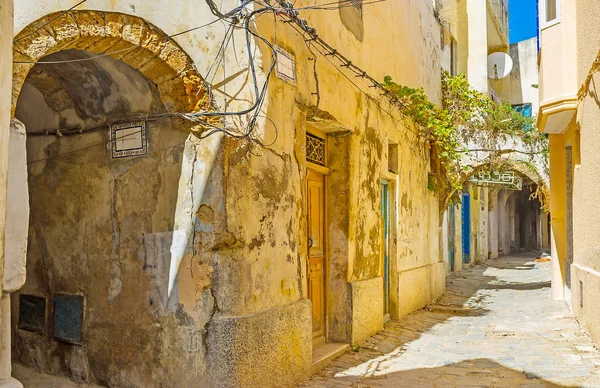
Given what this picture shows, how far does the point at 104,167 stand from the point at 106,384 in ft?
6.18

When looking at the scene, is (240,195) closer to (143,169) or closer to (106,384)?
(143,169)

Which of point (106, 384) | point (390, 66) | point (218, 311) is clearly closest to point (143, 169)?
point (218, 311)

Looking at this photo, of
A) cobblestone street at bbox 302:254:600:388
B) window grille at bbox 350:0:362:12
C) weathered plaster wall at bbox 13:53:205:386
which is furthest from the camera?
window grille at bbox 350:0:362:12

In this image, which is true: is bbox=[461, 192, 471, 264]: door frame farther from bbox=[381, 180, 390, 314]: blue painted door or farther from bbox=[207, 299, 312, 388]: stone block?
bbox=[207, 299, 312, 388]: stone block

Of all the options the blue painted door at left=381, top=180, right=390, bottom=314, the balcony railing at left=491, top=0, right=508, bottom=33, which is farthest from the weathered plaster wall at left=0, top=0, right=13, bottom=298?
the balcony railing at left=491, top=0, right=508, bottom=33

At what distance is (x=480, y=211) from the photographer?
82.4 ft

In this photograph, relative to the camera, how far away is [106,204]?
5.18 m

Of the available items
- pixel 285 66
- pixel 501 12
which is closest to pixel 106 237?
pixel 285 66

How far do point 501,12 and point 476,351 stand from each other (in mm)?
21011

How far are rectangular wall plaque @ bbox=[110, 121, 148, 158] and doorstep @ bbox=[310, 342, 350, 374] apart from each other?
2.72 m

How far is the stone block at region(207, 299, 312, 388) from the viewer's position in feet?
14.8

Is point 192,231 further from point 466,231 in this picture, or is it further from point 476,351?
point 466,231

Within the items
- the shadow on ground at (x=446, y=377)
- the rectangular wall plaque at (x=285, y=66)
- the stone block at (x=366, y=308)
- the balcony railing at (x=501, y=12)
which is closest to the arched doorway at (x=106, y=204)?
the rectangular wall plaque at (x=285, y=66)

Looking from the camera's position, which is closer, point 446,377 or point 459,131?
point 446,377
